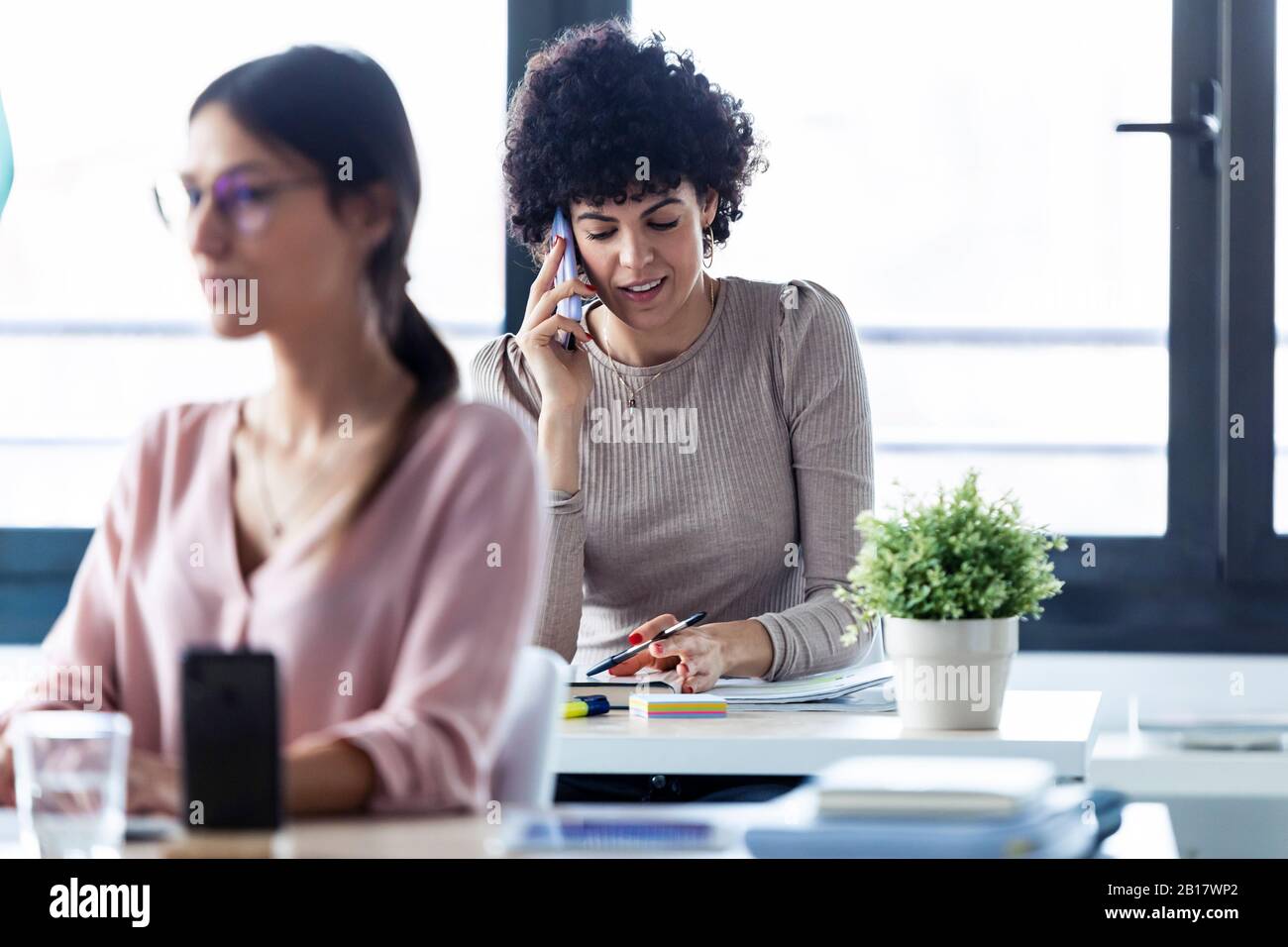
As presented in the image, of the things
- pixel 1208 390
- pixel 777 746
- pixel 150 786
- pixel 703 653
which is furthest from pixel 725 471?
pixel 150 786

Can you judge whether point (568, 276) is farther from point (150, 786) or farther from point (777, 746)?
point (150, 786)

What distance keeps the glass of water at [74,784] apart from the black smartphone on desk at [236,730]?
0.18 ft

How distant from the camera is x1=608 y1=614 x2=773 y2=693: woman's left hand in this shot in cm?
151

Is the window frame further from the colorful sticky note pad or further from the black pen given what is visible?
the colorful sticky note pad

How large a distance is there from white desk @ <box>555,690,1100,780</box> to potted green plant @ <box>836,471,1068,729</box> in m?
0.03

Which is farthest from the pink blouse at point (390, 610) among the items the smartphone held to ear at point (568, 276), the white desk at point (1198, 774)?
the white desk at point (1198, 774)

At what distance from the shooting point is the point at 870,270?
2.42 metres

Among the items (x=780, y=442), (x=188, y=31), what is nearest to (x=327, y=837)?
(x=188, y=31)

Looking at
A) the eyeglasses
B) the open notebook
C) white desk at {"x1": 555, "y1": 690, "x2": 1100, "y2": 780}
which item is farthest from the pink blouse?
the open notebook

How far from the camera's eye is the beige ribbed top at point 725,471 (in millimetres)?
1765

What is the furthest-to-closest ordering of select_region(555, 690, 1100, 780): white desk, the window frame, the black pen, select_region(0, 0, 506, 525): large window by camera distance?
1. the window frame
2. the black pen
3. select_region(555, 690, 1100, 780): white desk
4. select_region(0, 0, 506, 525): large window

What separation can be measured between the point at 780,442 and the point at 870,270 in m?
0.69

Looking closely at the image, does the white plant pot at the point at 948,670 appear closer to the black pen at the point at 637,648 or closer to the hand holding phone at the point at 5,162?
the black pen at the point at 637,648
